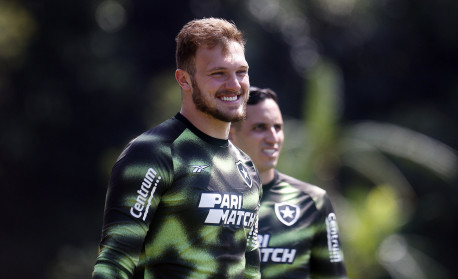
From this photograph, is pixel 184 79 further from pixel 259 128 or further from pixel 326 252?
pixel 326 252

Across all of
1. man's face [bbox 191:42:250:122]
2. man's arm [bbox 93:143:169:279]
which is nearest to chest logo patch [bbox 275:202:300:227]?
man's face [bbox 191:42:250:122]

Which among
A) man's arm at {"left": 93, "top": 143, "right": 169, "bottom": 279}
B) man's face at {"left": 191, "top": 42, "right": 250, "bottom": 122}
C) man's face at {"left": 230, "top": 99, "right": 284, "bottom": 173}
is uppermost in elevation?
man's face at {"left": 230, "top": 99, "right": 284, "bottom": 173}

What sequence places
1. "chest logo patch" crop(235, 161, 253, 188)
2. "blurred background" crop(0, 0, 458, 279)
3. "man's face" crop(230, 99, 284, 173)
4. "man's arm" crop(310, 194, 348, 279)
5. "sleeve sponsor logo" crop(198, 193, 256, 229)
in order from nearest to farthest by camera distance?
"sleeve sponsor logo" crop(198, 193, 256, 229) < "chest logo patch" crop(235, 161, 253, 188) < "man's arm" crop(310, 194, 348, 279) < "man's face" crop(230, 99, 284, 173) < "blurred background" crop(0, 0, 458, 279)

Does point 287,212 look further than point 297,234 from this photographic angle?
Yes

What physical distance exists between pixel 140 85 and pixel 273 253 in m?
19.3

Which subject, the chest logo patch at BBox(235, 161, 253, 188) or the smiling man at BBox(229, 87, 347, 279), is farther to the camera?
the smiling man at BBox(229, 87, 347, 279)

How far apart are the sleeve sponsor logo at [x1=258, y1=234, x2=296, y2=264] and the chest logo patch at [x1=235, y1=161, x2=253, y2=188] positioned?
1.57 metres

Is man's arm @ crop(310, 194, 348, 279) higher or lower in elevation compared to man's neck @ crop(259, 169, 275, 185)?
lower

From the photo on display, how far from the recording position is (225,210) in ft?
15.4

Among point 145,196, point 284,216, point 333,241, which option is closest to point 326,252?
point 333,241

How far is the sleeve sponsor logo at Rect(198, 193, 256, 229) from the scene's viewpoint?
462 cm

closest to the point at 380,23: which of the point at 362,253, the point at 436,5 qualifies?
the point at 436,5

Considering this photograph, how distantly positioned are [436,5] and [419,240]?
7752 millimetres

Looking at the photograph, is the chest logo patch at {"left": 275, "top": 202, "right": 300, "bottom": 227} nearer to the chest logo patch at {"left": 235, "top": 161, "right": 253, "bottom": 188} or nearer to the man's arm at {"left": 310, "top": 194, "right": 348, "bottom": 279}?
the man's arm at {"left": 310, "top": 194, "right": 348, "bottom": 279}
